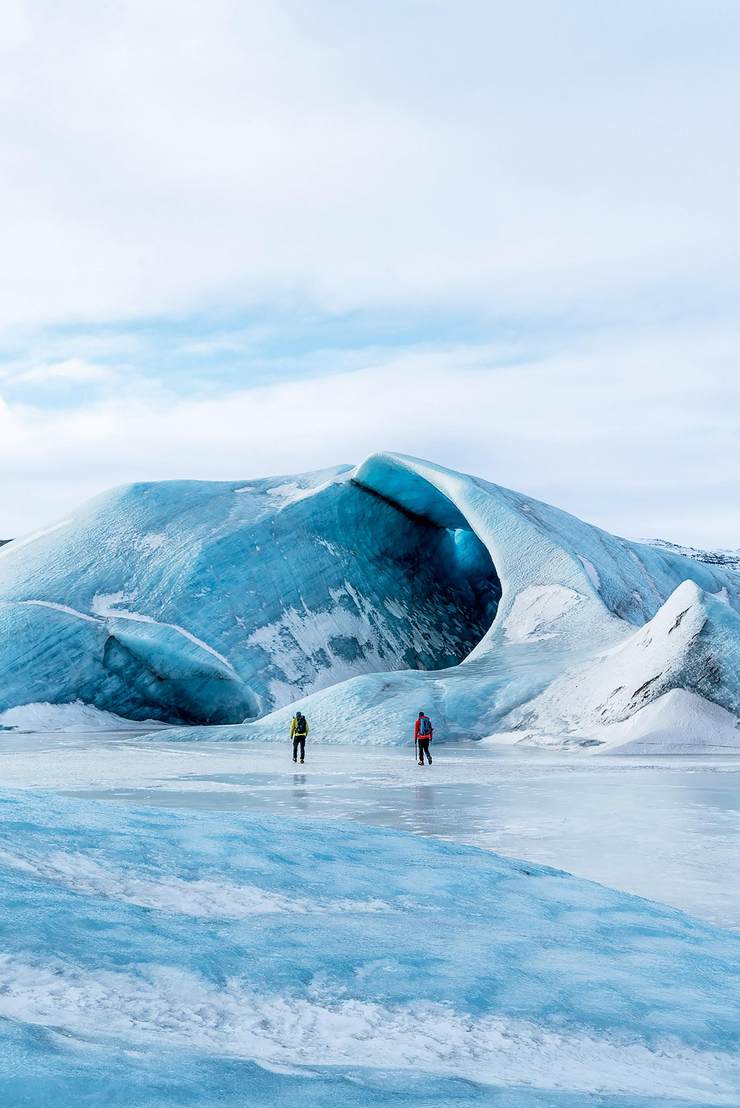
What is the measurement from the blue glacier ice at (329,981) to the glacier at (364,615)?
44.4ft

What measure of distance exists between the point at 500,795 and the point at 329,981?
7.44 meters

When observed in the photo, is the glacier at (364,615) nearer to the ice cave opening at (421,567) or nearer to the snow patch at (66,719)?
the ice cave opening at (421,567)

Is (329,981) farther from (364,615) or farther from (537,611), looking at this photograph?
(364,615)

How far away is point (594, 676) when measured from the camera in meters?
19.8

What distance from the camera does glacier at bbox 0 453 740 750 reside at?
19.2 metres

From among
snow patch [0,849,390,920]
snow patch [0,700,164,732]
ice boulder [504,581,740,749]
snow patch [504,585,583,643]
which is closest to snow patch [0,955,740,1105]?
snow patch [0,849,390,920]

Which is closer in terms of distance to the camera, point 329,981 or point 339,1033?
point 339,1033

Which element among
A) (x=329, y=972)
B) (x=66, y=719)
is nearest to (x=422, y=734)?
(x=329, y=972)

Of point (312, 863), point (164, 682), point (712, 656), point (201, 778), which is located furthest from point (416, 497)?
point (312, 863)

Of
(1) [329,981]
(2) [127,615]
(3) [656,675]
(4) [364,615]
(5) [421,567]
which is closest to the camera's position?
(1) [329,981]

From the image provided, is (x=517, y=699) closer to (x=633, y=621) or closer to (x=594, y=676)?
(x=594, y=676)

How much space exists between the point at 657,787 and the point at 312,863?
7300mm

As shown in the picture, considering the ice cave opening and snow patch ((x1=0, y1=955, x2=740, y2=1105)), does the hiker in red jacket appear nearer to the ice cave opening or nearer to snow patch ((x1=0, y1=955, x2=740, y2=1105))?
snow patch ((x1=0, y1=955, x2=740, y2=1105))

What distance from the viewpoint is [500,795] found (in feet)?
34.3
